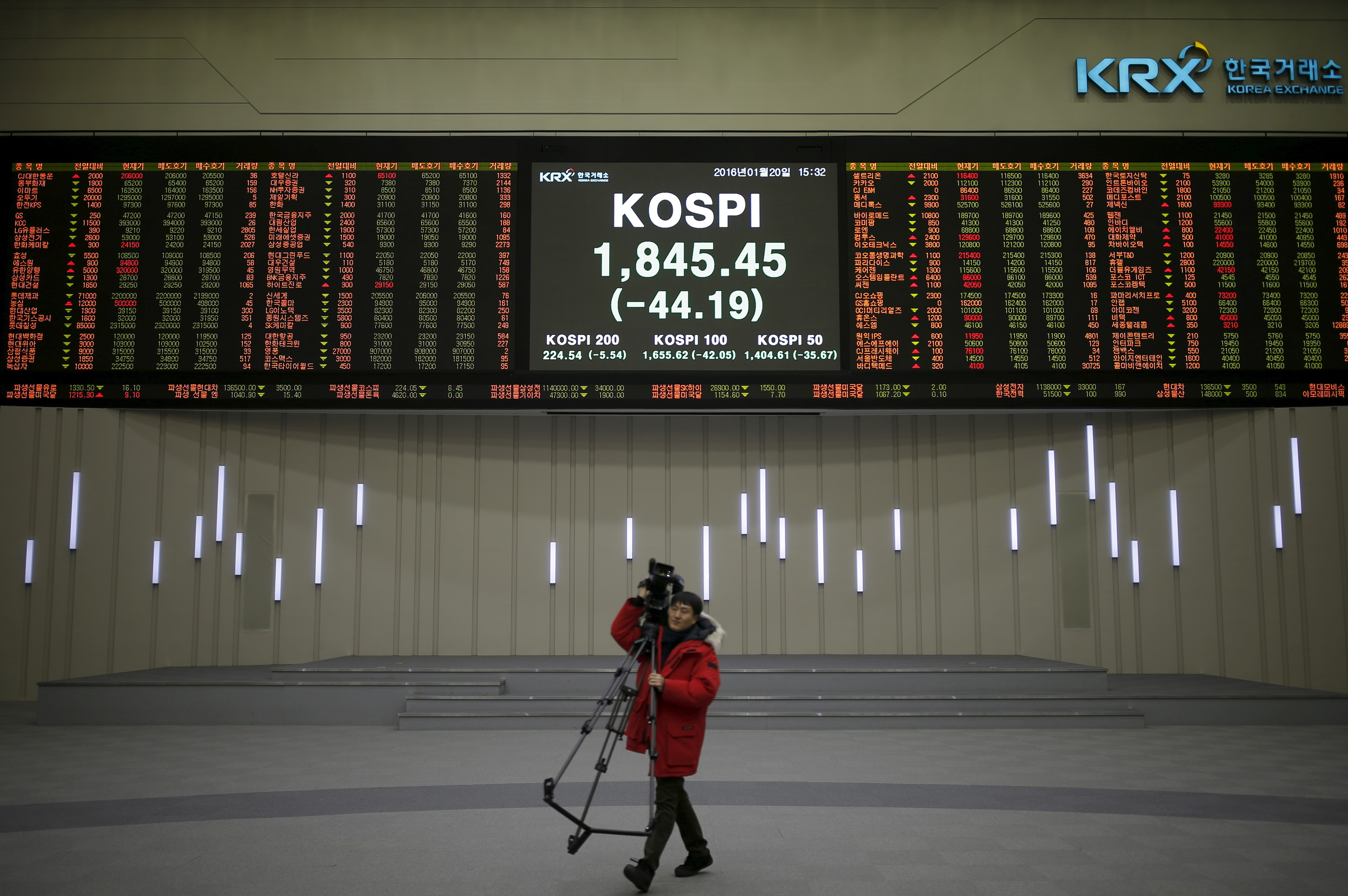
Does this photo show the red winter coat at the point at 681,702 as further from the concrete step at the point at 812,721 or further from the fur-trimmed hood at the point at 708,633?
the concrete step at the point at 812,721

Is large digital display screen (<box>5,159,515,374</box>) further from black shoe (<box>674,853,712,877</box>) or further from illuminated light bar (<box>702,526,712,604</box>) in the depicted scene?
black shoe (<box>674,853,712,877</box>)

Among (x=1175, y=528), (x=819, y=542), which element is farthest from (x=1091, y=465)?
(x=819, y=542)

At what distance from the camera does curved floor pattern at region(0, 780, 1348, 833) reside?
182 inches

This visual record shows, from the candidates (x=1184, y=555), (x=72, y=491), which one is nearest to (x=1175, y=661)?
(x=1184, y=555)

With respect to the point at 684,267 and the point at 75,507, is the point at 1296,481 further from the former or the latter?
the point at 75,507

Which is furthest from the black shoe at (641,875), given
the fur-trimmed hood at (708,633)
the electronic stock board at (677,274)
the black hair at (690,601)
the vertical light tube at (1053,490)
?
the vertical light tube at (1053,490)

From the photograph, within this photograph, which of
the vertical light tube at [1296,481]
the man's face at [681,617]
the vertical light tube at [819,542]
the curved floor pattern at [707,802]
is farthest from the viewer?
the vertical light tube at [819,542]

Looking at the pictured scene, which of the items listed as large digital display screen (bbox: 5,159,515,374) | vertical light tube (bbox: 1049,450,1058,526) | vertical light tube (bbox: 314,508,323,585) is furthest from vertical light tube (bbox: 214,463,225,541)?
vertical light tube (bbox: 1049,450,1058,526)

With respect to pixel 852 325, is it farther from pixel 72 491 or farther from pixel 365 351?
pixel 72 491

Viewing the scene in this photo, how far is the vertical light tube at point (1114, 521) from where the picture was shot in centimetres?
941

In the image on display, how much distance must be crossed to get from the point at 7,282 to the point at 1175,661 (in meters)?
10.9

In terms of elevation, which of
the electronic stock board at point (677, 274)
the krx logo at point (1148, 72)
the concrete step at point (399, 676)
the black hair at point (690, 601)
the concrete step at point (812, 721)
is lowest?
the concrete step at point (812, 721)

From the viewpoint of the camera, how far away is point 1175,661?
9227 mm

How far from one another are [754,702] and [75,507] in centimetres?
650
